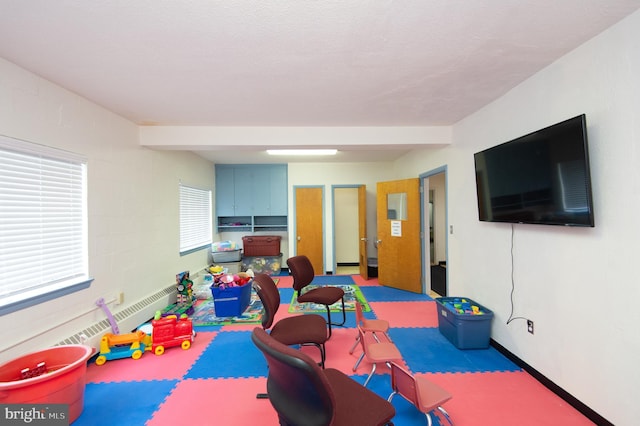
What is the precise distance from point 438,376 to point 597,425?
3.20 feet

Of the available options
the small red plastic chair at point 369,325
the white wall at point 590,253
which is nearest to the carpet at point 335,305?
the small red plastic chair at point 369,325

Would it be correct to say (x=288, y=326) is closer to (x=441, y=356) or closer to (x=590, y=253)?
(x=441, y=356)

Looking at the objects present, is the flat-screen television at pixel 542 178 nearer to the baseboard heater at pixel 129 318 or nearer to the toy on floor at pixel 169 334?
the toy on floor at pixel 169 334

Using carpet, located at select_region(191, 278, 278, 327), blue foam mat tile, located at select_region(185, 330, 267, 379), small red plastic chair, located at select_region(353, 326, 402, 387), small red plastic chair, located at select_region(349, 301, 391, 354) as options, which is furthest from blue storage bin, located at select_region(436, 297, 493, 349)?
carpet, located at select_region(191, 278, 278, 327)

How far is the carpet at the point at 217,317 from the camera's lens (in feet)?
10.6

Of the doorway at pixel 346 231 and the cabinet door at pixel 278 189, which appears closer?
the cabinet door at pixel 278 189

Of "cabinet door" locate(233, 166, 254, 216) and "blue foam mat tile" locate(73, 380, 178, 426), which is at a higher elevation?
"cabinet door" locate(233, 166, 254, 216)

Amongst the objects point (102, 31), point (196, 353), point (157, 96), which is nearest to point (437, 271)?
point (196, 353)

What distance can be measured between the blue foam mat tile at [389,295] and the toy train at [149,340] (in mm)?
2648

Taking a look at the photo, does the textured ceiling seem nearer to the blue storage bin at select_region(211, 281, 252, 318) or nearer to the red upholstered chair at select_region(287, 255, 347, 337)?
the red upholstered chair at select_region(287, 255, 347, 337)

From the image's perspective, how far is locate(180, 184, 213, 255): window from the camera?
4.38 metres

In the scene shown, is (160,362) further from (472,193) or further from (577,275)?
(472,193)

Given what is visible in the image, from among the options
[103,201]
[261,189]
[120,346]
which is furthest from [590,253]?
[261,189]

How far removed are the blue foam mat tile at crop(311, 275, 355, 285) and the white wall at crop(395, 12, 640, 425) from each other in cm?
286
